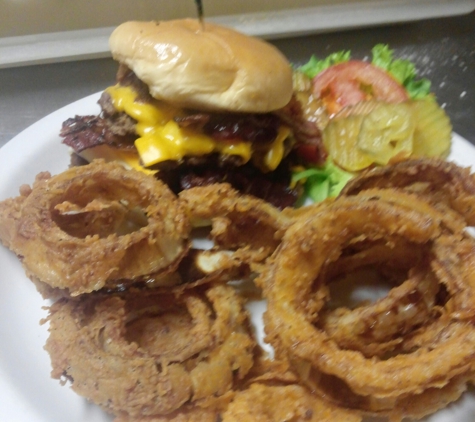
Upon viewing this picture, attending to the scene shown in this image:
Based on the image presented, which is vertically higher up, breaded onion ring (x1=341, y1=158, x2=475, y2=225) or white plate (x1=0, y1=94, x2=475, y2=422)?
breaded onion ring (x1=341, y1=158, x2=475, y2=225)

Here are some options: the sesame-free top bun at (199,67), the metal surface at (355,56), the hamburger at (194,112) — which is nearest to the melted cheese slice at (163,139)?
the hamburger at (194,112)

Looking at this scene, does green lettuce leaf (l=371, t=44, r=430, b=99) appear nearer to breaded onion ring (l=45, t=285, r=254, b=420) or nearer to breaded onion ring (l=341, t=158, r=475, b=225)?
breaded onion ring (l=341, t=158, r=475, b=225)

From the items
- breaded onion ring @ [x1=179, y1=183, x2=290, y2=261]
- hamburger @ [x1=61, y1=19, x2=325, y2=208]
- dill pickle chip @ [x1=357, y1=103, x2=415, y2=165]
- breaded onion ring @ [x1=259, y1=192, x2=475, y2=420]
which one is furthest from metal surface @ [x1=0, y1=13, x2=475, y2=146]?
breaded onion ring @ [x1=259, y1=192, x2=475, y2=420]

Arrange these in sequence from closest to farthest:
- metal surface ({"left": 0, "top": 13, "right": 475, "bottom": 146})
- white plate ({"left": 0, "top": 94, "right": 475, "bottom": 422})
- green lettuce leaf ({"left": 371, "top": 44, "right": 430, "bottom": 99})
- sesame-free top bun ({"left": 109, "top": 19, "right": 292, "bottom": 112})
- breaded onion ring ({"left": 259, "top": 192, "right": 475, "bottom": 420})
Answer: breaded onion ring ({"left": 259, "top": 192, "right": 475, "bottom": 420}) → white plate ({"left": 0, "top": 94, "right": 475, "bottom": 422}) → sesame-free top bun ({"left": 109, "top": 19, "right": 292, "bottom": 112}) → green lettuce leaf ({"left": 371, "top": 44, "right": 430, "bottom": 99}) → metal surface ({"left": 0, "top": 13, "right": 475, "bottom": 146})

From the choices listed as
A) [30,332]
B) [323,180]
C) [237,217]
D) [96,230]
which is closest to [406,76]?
[323,180]

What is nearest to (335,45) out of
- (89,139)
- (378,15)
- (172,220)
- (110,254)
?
(378,15)

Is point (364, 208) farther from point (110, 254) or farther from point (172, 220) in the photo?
point (110, 254)
